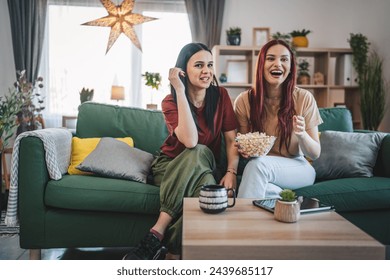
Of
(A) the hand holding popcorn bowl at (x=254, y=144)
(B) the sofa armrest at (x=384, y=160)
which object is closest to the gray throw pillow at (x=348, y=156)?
(B) the sofa armrest at (x=384, y=160)

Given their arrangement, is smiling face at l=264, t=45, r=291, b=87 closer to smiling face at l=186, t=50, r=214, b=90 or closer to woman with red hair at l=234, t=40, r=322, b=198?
woman with red hair at l=234, t=40, r=322, b=198

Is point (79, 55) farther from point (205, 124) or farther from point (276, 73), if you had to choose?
point (276, 73)

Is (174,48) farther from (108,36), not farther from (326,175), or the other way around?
(326,175)

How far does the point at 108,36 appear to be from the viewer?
4.28m

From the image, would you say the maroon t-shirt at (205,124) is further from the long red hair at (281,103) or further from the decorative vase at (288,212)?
the decorative vase at (288,212)

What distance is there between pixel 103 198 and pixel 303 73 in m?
3.09

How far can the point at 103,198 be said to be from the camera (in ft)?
5.32

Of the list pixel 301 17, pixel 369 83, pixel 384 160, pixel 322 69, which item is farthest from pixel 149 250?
pixel 301 17

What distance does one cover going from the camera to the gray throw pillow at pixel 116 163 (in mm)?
1774

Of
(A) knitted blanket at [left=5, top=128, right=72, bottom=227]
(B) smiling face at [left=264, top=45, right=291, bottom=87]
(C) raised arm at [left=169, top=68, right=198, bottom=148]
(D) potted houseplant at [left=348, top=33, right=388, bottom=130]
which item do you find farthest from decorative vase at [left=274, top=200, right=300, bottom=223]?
(D) potted houseplant at [left=348, top=33, right=388, bottom=130]

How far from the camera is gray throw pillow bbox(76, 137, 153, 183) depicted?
5.82 feet

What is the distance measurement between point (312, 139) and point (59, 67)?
136 inches

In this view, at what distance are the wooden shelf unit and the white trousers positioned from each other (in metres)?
2.35

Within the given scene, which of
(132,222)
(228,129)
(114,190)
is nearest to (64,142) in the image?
(114,190)
